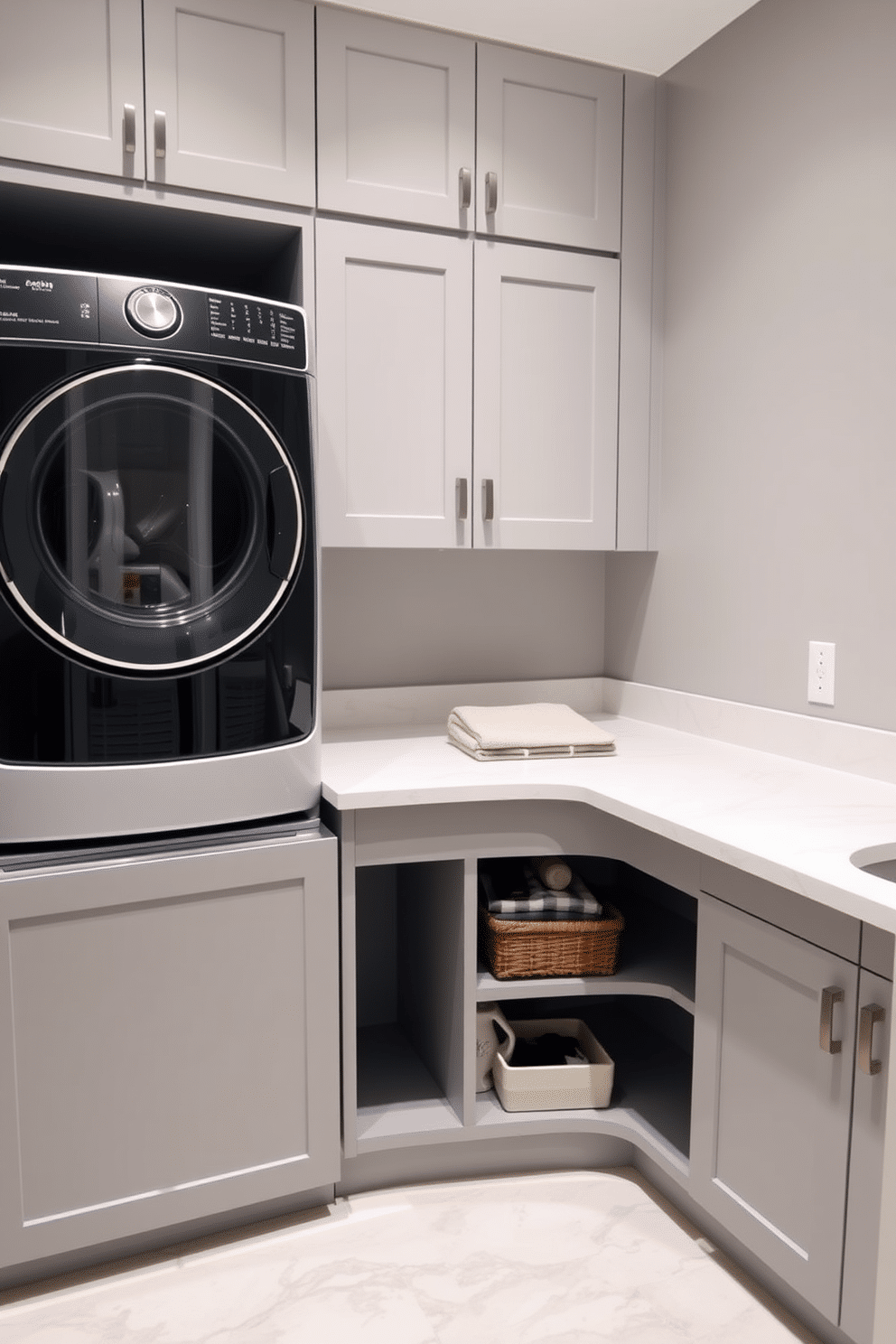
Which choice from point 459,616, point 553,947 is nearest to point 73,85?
point 459,616

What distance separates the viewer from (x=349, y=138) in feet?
7.01

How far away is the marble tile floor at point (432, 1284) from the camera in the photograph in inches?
64.9

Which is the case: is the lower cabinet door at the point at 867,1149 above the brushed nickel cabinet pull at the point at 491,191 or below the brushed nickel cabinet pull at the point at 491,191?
below

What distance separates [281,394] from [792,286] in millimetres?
1097

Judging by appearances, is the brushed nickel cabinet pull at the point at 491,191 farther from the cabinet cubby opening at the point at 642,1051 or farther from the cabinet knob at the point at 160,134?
the cabinet cubby opening at the point at 642,1051

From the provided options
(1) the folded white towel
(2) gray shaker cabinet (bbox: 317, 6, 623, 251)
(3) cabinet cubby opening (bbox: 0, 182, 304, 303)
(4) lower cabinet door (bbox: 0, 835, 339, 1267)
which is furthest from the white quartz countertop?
(2) gray shaker cabinet (bbox: 317, 6, 623, 251)

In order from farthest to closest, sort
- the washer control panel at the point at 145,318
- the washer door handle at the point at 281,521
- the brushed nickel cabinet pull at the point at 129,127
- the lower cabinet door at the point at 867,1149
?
the brushed nickel cabinet pull at the point at 129,127
the washer door handle at the point at 281,521
the washer control panel at the point at 145,318
the lower cabinet door at the point at 867,1149

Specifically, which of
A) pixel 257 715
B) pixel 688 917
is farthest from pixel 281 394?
pixel 688 917

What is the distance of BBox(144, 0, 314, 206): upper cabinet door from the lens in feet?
6.43

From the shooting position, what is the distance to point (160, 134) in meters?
1.95

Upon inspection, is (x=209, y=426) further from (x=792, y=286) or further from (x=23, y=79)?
(x=792, y=286)

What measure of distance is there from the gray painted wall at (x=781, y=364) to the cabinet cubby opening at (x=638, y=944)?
535mm

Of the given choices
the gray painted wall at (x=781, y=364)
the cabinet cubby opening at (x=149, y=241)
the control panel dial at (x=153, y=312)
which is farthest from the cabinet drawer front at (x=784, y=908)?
the cabinet cubby opening at (x=149, y=241)

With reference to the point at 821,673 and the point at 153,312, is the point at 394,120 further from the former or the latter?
the point at 821,673
